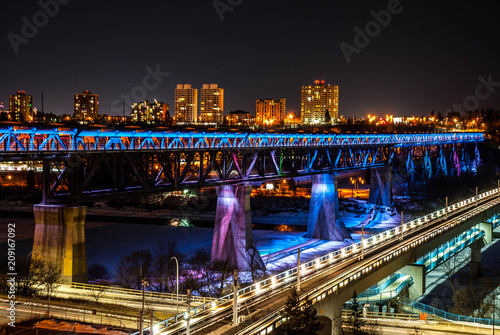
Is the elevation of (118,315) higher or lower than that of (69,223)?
lower

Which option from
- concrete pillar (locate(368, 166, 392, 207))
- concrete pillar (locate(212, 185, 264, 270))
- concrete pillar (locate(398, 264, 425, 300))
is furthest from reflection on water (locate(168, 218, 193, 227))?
concrete pillar (locate(398, 264, 425, 300))

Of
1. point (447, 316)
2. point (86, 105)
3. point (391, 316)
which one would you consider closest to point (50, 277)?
point (391, 316)

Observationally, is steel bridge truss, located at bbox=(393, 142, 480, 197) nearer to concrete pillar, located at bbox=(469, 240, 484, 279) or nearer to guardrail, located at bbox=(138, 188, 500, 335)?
guardrail, located at bbox=(138, 188, 500, 335)

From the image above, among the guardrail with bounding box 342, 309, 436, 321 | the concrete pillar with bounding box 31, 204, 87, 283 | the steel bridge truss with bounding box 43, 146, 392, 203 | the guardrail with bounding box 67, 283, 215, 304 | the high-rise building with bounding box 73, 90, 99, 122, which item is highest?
the high-rise building with bounding box 73, 90, 99, 122

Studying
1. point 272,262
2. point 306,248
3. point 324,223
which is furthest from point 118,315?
point 324,223

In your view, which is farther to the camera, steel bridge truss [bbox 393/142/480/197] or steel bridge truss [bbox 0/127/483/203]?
steel bridge truss [bbox 393/142/480/197]

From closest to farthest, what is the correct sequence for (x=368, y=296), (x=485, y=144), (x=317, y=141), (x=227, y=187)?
1. (x=368, y=296)
2. (x=227, y=187)
3. (x=317, y=141)
4. (x=485, y=144)

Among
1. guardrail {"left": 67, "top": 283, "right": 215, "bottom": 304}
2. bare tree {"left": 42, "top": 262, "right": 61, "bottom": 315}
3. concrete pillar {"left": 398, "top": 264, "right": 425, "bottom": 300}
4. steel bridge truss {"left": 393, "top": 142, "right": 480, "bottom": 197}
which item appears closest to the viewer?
bare tree {"left": 42, "top": 262, "right": 61, "bottom": 315}

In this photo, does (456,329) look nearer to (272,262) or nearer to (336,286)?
(336,286)
